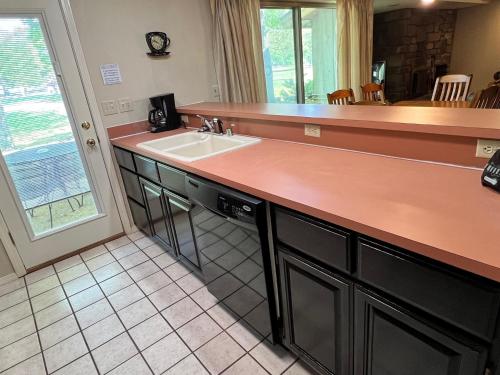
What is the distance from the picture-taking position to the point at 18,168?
2.26 metres

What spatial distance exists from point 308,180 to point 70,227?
2.24 meters

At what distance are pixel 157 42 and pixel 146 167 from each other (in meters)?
1.20

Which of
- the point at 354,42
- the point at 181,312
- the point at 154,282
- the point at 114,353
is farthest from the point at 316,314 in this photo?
the point at 354,42

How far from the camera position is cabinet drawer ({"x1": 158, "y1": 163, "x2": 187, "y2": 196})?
1.79m

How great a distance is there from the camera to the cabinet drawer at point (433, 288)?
70 cm

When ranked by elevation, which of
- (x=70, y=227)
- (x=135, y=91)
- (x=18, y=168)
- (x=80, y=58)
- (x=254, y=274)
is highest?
(x=80, y=58)

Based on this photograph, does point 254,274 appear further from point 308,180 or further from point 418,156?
point 418,156

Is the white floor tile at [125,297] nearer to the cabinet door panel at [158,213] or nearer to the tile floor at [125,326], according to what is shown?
the tile floor at [125,326]

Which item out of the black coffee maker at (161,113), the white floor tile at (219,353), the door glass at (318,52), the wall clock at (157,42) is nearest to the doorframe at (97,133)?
the black coffee maker at (161,113)

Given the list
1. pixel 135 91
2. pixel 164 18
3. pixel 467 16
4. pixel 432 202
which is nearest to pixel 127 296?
pixel 135 91

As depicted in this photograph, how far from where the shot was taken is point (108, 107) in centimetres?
257

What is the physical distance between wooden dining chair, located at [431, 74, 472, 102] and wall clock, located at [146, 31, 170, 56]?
9.16ft

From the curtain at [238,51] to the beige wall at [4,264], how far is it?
233cm

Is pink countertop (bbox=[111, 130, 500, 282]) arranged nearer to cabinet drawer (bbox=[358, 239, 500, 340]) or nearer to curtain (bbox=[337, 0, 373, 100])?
cabinet drawer (bbox=[358, 239, 500, 340])
